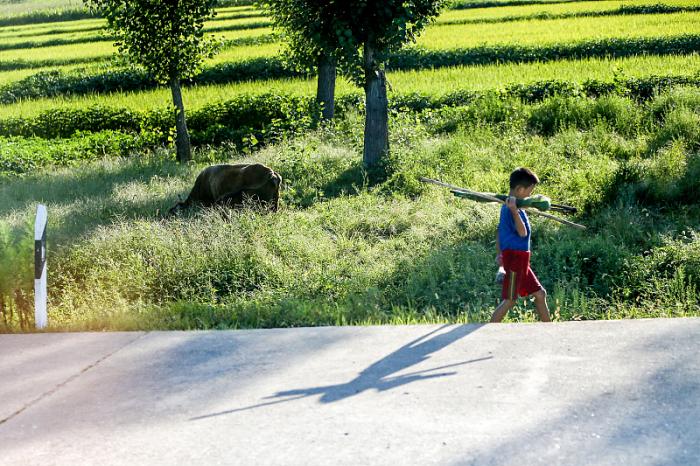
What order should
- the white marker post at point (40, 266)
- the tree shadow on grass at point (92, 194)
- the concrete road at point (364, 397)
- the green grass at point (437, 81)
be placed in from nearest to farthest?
the concrete road at point (364, 397)
the white marker post at point (40, 266)
the tree shadow on grass at point (92, 194)
the green grass at point (437, 81)

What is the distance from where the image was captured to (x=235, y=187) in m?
10.3

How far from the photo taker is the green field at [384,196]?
6.88 meters

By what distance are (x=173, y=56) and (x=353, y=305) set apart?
932cm

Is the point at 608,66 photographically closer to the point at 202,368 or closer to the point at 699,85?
the point at 699,85

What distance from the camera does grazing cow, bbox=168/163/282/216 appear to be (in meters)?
10.1

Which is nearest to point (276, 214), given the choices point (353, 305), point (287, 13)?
point (353, 305)

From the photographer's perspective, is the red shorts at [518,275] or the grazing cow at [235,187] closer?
the red shorts at [518,275]

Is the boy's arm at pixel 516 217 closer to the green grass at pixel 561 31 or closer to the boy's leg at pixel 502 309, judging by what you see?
the boy's leg at pixel 502 309

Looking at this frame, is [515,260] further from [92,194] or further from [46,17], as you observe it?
[46,17]

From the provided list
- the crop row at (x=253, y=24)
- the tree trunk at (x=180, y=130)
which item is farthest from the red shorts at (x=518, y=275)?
the crop row at (x=253, y=24)

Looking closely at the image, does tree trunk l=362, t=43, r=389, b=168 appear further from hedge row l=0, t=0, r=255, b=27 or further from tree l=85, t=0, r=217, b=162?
hedge row l=0, t=0, r=255, b=27

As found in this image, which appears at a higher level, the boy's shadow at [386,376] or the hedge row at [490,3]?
the hedge row at [490,3]

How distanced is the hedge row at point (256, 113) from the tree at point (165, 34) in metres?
1.43

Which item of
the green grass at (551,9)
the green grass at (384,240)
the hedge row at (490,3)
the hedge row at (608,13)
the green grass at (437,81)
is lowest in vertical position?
the green grass at (384,240)
